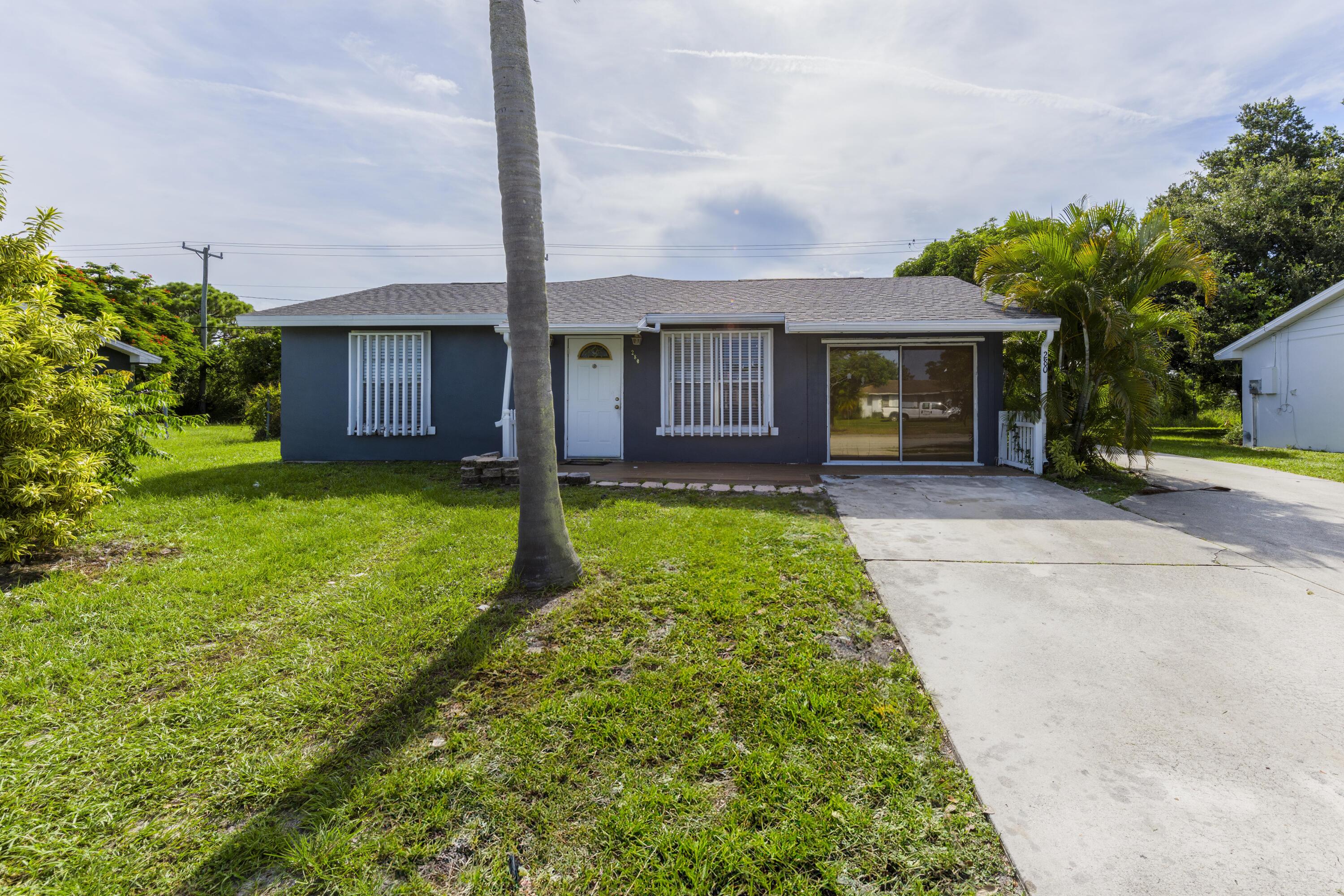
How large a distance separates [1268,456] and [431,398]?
16.8m

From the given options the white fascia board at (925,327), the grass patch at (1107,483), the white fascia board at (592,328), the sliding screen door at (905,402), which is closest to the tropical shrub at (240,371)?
the white fascia board at (592,328)

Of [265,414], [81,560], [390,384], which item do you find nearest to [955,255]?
[390,384]

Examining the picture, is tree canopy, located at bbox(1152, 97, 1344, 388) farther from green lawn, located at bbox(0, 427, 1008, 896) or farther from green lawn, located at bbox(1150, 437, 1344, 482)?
green lawn, located at bbox(0, 427, 1008, 896)

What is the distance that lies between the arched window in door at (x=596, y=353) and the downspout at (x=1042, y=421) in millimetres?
6920

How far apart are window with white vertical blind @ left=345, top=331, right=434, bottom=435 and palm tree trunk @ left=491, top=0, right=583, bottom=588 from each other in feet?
23.4

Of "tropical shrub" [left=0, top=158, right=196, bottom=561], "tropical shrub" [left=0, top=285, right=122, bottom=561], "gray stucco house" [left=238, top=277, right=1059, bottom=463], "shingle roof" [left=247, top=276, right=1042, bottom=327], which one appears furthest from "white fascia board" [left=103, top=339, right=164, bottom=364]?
"tropical shrub" [left=0, top=285, right=122, bottom=561]

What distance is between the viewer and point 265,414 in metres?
15.7

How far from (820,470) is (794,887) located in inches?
304

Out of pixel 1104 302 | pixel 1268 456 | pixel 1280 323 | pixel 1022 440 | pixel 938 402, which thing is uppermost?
pixel 1280 323

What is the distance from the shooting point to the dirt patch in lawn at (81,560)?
4.14 meters

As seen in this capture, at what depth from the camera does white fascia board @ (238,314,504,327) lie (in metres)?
9.60

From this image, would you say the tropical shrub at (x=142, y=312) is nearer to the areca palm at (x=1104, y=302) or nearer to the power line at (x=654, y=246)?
the power line at (x=654, y=246)

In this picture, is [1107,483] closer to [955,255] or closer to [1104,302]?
[1104,302]

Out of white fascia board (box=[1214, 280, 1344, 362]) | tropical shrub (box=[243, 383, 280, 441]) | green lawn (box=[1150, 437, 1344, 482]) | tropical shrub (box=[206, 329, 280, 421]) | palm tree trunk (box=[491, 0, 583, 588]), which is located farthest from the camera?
tropical shrub (box=[206, 329, 280, 421])
